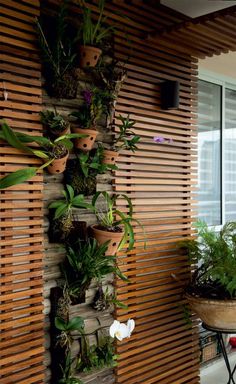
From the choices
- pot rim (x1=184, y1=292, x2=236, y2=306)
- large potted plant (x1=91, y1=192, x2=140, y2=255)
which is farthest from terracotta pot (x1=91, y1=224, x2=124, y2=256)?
pot rim (x1=184, y1=292, x2=236, y2=306)

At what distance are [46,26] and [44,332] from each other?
1.74 meters

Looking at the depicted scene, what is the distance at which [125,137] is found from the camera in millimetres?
2975

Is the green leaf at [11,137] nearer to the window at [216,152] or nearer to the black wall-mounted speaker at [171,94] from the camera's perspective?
the black wall-mounted speaker at [171,94]

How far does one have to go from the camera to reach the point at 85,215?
274 centimetres

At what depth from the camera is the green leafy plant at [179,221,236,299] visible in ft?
10.0


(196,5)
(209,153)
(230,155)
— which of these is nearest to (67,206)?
(196,5)

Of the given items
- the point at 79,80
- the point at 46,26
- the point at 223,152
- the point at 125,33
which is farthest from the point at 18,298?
the point at 223,152

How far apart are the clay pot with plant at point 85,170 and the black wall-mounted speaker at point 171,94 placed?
75 centimetres

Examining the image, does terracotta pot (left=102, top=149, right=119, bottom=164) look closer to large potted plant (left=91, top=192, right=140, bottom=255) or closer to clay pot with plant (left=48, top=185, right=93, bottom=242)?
large potted plant (left=91, top=192, right=140, bottom=255)

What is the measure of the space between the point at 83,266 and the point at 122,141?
879 mm

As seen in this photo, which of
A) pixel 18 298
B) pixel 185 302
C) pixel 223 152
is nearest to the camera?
pixel 18 298

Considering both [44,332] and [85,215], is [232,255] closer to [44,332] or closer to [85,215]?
[85,215]

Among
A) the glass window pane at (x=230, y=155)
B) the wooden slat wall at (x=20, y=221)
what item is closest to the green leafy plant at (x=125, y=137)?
the wooden slat wall at (x=20, y=221)

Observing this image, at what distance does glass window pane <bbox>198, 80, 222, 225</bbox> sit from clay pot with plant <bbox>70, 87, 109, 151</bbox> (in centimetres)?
187
